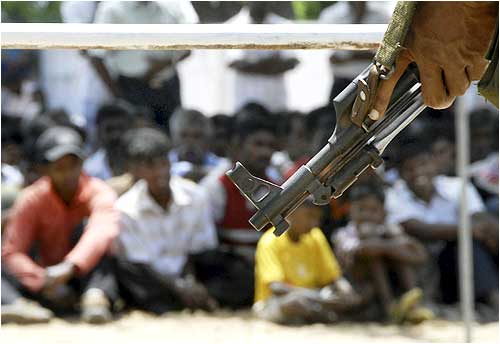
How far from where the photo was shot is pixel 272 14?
6641mm

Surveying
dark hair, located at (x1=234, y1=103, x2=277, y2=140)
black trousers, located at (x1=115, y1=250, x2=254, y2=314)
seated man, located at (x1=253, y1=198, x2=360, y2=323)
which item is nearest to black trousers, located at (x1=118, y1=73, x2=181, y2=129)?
dark hair, located at (x1=234, y1=103, x2=277, y2=140)

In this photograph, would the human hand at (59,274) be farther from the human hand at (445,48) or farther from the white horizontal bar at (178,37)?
the human hand at (445,48)

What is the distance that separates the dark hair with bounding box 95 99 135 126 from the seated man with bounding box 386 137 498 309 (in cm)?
147

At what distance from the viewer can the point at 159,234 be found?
19.0ft

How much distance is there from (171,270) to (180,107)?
1203 mm

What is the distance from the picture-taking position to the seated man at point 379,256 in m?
5.68

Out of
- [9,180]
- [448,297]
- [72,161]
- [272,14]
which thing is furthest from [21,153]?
[448,297]

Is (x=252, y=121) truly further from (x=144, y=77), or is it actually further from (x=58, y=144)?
(x=58, y=144)

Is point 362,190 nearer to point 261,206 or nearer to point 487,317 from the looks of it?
point 487,317

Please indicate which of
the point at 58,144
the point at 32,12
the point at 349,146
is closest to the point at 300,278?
the point at 58,144

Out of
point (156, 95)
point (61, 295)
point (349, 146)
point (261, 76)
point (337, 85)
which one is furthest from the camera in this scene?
point (261, 76)

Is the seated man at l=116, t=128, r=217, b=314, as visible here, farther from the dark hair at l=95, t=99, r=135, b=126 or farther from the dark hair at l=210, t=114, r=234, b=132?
the dark hair at l=210, t=114, r=234, b=132

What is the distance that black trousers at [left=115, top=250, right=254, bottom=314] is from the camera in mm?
5617

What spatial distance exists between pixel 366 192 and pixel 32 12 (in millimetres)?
Result: 2216
